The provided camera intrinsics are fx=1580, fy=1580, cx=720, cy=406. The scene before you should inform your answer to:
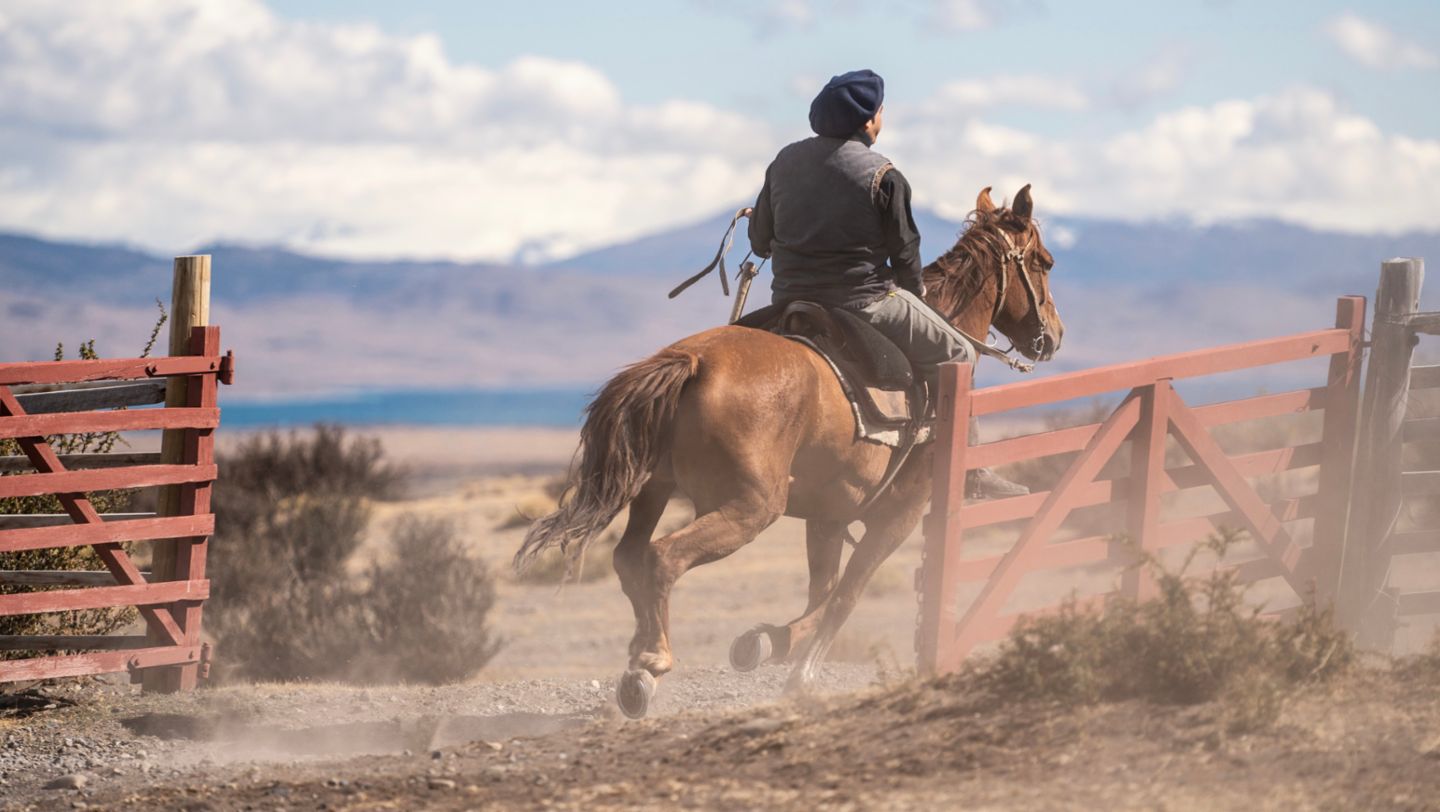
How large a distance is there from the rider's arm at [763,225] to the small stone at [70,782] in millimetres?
3999

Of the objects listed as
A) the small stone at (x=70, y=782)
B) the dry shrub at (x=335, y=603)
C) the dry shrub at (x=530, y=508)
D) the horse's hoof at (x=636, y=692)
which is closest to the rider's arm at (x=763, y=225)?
the horse's hoof at (x=636, y=692)

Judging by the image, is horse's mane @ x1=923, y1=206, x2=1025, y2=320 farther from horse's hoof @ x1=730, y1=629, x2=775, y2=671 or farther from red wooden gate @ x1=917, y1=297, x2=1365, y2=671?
horse's hoof @ x1=730, y1=629, x2=775, y2=671

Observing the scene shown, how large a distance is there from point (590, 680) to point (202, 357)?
2955mm

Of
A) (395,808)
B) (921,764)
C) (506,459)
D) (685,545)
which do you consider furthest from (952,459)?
(506,459)

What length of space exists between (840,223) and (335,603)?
10.2 meters

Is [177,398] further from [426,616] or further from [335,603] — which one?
[335,603]

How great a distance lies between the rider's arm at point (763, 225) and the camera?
26.1 ft

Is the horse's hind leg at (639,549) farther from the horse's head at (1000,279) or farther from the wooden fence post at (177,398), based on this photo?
the wooden fence post at (177,398)

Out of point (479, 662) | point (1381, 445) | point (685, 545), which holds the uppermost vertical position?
point (1381, 445)

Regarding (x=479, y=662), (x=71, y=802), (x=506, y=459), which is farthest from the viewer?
(x=506, y=459)

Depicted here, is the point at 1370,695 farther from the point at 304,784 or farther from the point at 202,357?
the point at 202,357

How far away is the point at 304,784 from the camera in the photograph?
20.8ft

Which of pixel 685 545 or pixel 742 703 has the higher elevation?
pixel 685 545

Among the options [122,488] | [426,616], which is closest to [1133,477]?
[122,488]
